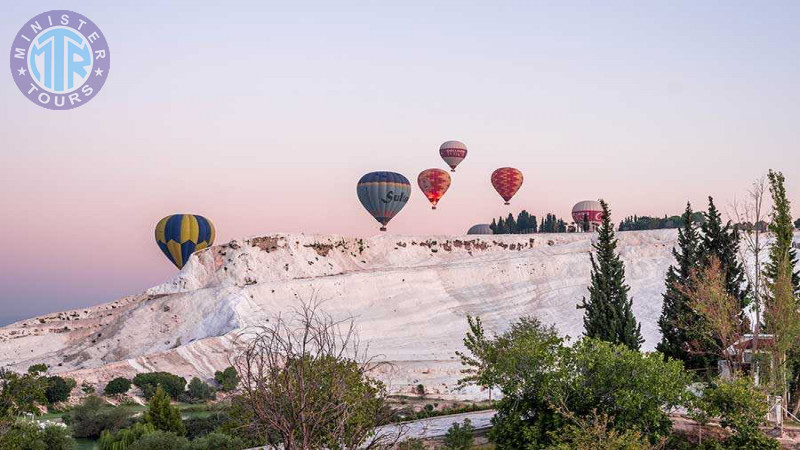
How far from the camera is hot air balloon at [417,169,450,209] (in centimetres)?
12275

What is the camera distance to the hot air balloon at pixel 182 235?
346ft

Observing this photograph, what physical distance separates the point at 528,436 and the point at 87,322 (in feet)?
265

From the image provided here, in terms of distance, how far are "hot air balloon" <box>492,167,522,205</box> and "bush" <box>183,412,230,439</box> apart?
8088cm

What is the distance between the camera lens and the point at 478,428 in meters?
44.1

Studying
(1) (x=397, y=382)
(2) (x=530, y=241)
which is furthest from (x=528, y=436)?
(2) (x=530, y=241)

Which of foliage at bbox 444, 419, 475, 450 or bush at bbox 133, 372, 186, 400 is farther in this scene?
bush at bbox 133, 372, 186, 400

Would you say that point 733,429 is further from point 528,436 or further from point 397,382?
point 397,382

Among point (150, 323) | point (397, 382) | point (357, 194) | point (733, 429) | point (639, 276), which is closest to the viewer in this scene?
point (733, 429)

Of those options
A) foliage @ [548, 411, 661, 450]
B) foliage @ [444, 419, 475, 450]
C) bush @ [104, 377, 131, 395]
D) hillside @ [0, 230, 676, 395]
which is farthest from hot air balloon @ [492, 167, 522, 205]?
A: foliage @ [548, 411, 661, 450]

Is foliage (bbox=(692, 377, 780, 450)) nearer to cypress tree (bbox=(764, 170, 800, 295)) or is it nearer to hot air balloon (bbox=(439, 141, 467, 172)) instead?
cypress tree (bbox=(764, 170, 800, 295))

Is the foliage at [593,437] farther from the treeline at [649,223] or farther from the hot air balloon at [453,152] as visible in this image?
the treeline at [649,223]

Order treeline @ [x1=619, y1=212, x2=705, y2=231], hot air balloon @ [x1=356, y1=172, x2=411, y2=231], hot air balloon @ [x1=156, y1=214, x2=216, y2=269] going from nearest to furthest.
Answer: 1. hot air balloon @ [x1=156, y1=214, x2=216, y2=269]
2. hot air balloon @ [x1=356, y1=172, x2=411, y2=231]
3. treeline @ [x1=619, y1=212, x2=705, y2=231]

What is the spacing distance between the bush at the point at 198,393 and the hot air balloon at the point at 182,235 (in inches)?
1482

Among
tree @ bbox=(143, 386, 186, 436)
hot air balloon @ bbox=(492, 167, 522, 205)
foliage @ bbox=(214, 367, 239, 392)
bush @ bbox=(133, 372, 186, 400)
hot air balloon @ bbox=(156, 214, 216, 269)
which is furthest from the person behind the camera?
hot air balloon @ bbox=(492, 167, 522, 205)
